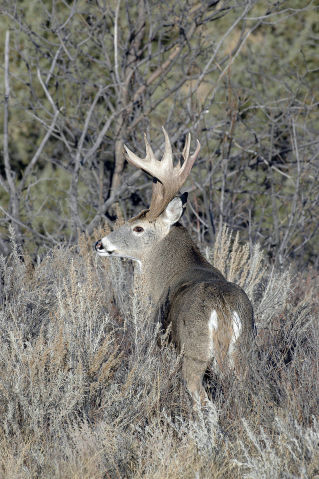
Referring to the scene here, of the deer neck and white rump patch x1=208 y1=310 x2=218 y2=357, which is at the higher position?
white rump patch x1=208 y1=310 x2=218 y2=357

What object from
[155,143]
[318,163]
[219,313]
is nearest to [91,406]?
[219,313]

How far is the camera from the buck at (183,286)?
12.9 ft

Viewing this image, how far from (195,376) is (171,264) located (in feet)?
5.06

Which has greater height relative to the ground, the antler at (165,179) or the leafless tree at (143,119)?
Result: the antler at (165,179)

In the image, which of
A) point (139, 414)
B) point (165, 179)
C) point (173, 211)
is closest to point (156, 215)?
point (173, 211)

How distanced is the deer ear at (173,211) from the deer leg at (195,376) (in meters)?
1.91

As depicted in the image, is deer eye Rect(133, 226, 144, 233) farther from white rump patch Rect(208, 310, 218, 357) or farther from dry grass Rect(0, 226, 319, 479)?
white rump patch Rect(208, 310, 218, 357)

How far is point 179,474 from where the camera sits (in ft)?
10.1

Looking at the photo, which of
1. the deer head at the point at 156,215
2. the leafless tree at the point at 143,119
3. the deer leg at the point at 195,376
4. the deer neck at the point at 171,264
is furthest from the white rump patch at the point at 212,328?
the leafless tree at the point at 143,119

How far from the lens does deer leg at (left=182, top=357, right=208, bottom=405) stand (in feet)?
13.1

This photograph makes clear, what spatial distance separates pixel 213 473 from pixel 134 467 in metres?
0.41

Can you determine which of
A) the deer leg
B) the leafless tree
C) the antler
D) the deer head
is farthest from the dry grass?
the leafless tree

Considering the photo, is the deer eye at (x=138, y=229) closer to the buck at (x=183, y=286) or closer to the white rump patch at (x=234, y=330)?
the buck at (x=183, y=286)

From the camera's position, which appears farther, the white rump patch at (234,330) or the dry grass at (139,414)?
the white rump patch at (234,330)
